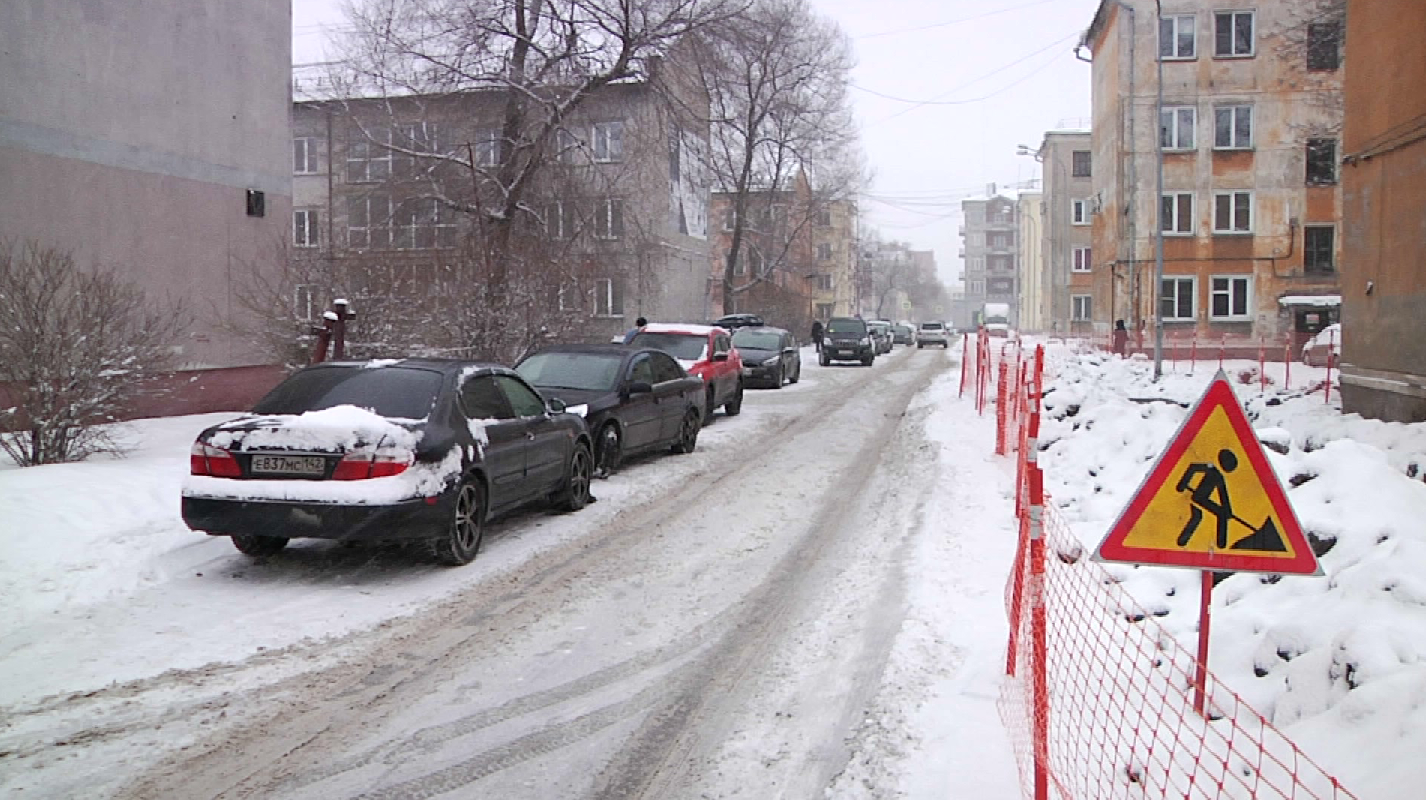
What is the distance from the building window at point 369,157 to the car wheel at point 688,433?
503 inches

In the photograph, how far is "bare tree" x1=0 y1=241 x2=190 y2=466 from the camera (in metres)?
10.3

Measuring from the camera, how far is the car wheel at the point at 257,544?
784 centimetres

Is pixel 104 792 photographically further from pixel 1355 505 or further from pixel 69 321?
pixel 69 321

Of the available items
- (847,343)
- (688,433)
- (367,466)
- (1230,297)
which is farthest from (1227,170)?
(367,466)

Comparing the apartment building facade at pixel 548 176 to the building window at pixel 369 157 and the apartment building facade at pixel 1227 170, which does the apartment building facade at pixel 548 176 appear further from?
the apartment building facade at pixel 1227 170

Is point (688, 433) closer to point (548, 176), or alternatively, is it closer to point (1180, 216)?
point (548, 176)

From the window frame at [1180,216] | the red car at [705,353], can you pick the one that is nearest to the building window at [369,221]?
the red car at [705,353]

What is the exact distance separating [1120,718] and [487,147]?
939 inches

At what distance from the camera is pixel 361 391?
8.01 meters

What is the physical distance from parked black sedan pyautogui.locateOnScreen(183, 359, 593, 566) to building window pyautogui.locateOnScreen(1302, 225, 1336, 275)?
120 feet

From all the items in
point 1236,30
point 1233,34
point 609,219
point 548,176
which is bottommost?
point 609,219

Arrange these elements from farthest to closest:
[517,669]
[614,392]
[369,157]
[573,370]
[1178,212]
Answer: [1178,212], [369,157], [573,370], [614,392], [517,669]

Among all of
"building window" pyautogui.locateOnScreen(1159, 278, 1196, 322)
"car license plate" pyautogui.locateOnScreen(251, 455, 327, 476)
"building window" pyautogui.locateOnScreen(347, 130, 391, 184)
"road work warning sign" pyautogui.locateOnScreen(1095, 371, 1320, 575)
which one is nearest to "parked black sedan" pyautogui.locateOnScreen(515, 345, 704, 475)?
"car license plate" pyautogui.locateOnScreen(251, 455, 327, 476)

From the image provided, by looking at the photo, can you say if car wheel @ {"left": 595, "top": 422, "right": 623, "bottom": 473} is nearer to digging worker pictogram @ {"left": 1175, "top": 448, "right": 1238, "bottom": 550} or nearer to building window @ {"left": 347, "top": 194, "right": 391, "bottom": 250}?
digging worker pictogram @ {"left": 1175, "top": 448, "right": 1238, "bottom": 550}
